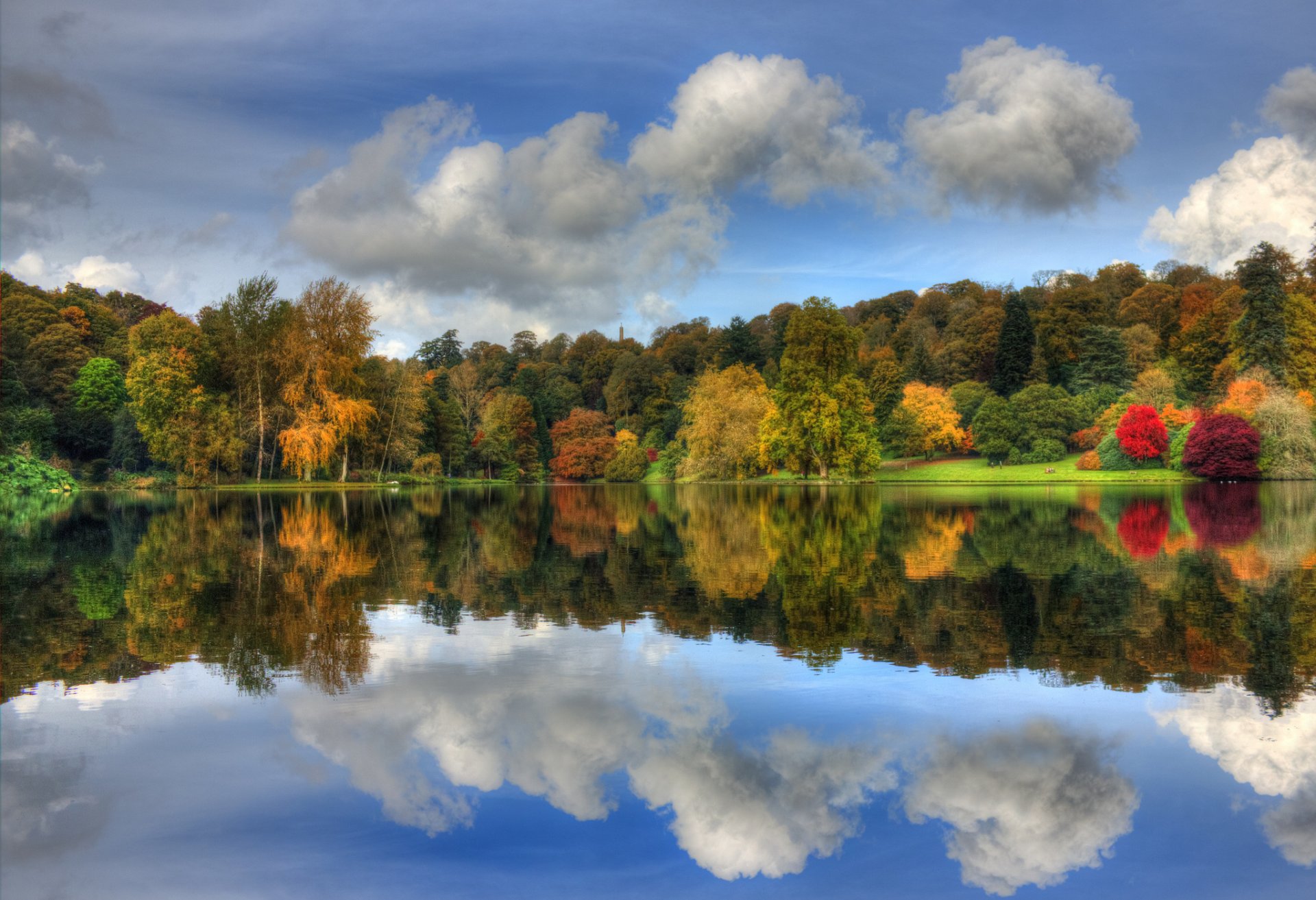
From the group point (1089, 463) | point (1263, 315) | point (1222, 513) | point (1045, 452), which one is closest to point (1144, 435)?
point (1089, 463)

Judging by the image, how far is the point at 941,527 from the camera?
72.5 feet

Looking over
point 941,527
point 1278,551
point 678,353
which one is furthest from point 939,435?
point 1278,551

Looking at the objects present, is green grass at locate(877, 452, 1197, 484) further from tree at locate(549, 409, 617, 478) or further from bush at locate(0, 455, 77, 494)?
bush at locate(0, 455, 77, 494)

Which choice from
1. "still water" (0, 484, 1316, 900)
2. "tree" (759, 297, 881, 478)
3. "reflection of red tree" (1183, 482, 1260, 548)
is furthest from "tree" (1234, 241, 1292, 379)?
"still water" (0, 484, 1316, 900)

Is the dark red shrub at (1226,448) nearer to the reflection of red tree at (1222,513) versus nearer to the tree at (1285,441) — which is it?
the tree at (1285,441)

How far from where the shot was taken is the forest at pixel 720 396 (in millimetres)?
51781

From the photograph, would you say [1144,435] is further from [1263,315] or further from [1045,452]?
[1263,315]

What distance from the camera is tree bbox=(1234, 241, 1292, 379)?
61531mm

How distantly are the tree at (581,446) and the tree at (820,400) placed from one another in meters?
26.2

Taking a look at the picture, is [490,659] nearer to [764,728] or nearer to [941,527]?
[764,728]

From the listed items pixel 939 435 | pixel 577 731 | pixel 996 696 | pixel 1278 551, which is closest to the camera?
pixel 577 731

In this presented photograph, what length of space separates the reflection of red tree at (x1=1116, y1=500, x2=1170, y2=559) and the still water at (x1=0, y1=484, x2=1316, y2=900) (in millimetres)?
3192

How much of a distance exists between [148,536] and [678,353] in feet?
273

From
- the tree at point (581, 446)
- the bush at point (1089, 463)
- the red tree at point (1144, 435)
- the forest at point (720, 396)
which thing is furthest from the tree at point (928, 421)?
the tree at point (581, 446)
